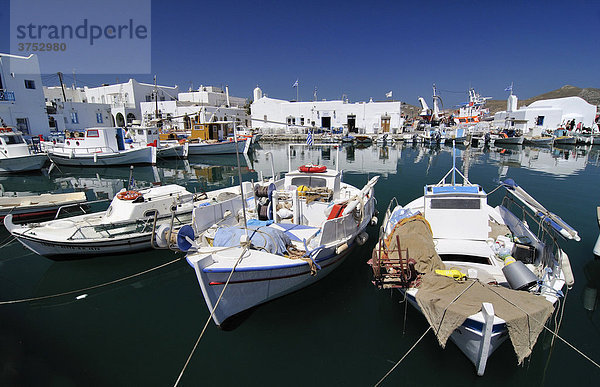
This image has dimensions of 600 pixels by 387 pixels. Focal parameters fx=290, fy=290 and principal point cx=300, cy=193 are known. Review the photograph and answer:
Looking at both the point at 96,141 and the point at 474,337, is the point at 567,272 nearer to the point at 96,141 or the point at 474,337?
the point at 474,337

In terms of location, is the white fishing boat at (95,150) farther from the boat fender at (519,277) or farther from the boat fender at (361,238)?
the boat fender at (519,277)

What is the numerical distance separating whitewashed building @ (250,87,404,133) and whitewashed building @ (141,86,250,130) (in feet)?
25.2

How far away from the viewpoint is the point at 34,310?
8.34 metres

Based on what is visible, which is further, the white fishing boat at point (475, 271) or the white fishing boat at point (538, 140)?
the white fishing boat at point (538, 140)

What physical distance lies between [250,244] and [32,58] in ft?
153

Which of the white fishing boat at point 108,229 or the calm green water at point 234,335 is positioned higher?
the white fishing boat at point 108,229

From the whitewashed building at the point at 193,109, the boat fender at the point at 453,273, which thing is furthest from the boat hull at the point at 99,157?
the boat fender at the point at 453,273

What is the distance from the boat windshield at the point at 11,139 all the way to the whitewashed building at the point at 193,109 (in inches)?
671

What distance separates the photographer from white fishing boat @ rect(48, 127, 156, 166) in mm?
32031

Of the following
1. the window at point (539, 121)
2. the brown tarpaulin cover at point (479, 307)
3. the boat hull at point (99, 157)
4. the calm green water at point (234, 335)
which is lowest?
the calm green water at point (234, 335)

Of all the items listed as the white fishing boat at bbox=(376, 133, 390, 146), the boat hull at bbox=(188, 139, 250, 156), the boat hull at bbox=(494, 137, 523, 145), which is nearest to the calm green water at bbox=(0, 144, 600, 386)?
the boat hull at bbox=(188, 139, 250, 156)

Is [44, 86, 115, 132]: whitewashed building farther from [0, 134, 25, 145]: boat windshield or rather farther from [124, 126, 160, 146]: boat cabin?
[0, 134, 25, 145]: boat windshield

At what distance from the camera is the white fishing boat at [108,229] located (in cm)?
1020

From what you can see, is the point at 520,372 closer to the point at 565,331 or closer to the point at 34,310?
the point at 565,331
